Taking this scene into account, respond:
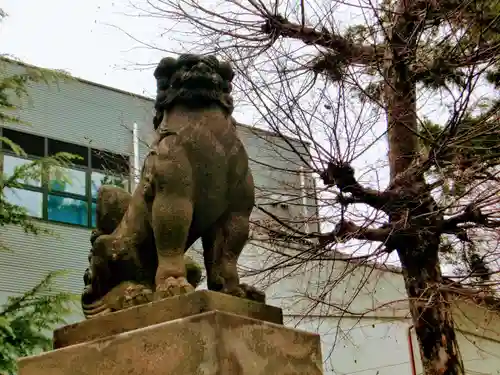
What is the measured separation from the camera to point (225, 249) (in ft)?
12.3


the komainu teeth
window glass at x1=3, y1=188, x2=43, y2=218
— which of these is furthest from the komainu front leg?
window glass at x1=3, y1=188, x2=43, y2=218

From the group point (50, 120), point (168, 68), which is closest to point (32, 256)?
point (50, 120)

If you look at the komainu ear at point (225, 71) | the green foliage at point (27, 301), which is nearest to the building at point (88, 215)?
the green foliage at point (27, 301)

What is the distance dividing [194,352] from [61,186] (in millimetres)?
11340

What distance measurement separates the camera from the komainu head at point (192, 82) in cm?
366

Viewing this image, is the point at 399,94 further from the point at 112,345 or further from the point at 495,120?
the point at 112,345

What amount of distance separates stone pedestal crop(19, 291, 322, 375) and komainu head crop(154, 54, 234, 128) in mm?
1023

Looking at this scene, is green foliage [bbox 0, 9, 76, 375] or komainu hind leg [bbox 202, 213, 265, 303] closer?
komainu hind leg [bbox 202, 213, 265, 303]

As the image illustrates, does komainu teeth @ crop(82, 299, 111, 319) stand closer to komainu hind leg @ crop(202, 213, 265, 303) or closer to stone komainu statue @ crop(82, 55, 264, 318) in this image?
stone komainu statue @ crop(82, 55, 264, 318)

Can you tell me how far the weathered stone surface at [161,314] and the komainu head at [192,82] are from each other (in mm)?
1013

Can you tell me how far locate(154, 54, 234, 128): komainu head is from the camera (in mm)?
3662

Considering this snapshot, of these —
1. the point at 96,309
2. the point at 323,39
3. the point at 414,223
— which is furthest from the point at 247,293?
the point at 323,39

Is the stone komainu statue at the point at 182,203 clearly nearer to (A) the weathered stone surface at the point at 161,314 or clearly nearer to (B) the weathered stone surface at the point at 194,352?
(A) the weathered stone surface at the point at 161,314

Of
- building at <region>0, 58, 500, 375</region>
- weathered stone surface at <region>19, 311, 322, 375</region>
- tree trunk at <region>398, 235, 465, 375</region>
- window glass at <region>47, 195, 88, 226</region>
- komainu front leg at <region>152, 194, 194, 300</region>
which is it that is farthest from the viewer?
window glass at <region>47, 195, 88, 226</region>
